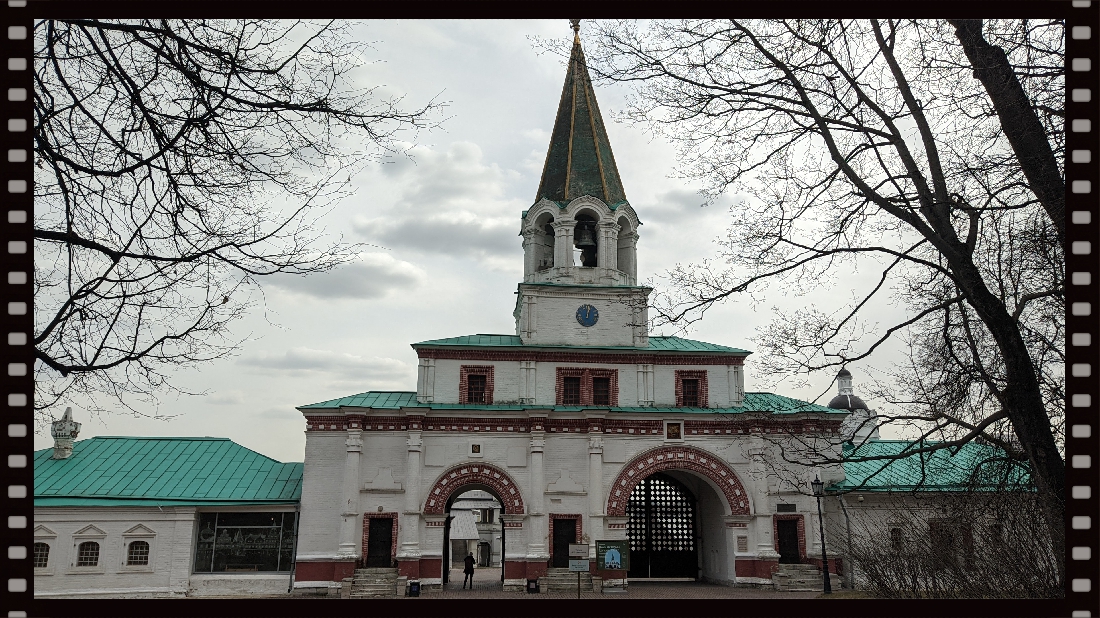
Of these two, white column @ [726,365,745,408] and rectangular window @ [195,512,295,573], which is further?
white column @ [726,365,745,408]

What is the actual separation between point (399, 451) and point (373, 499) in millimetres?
1691

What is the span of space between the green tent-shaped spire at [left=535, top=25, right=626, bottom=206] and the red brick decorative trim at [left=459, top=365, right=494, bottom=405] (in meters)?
6.96

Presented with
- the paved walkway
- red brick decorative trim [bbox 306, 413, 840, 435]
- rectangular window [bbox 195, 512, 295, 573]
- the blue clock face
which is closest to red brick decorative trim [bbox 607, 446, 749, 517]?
red brick decorative trim [bbox 306, 413, 840, 435]

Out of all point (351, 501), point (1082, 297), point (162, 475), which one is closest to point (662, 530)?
point (351, 501)

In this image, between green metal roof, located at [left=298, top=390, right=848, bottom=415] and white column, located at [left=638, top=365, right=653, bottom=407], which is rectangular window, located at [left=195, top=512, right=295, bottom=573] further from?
white column, located at [left=638, top=365, right=653, bottom=407]

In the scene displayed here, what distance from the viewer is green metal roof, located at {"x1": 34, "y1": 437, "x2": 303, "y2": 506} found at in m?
24.0

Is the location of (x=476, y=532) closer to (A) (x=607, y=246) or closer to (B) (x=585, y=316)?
(B) (x=585, y=316)

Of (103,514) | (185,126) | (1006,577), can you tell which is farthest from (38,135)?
(103,514)

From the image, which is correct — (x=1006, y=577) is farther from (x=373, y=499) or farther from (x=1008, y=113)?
(x=373, y=499)

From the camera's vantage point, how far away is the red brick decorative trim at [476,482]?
24.6 metres

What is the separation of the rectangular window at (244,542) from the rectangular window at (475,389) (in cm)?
688

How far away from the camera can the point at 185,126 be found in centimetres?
695

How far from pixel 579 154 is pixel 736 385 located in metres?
10.5

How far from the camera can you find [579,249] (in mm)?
29141
